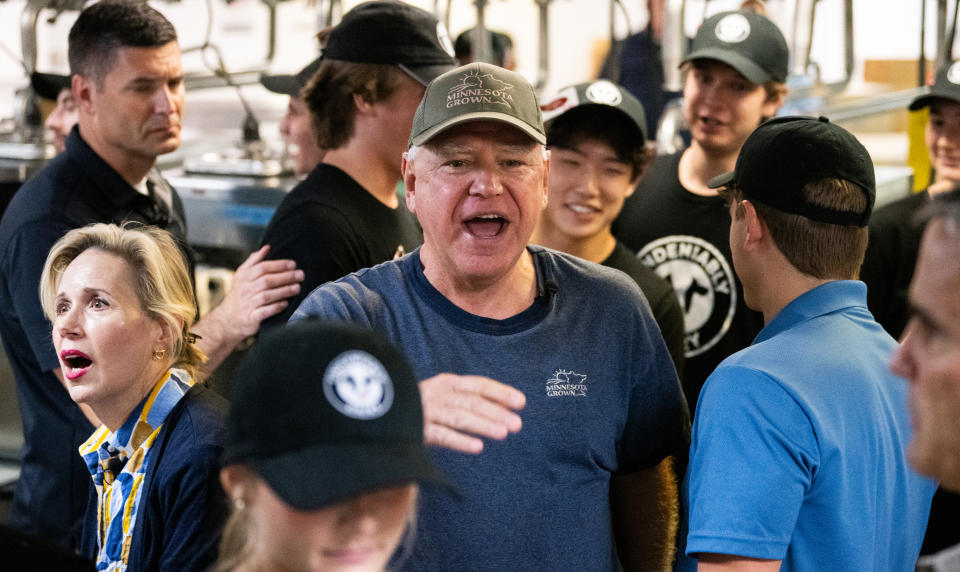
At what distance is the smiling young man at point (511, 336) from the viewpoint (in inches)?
62.6

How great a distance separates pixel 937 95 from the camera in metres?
2.98

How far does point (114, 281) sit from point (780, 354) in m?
1.11

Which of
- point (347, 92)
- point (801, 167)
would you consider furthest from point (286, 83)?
point (801, 167)

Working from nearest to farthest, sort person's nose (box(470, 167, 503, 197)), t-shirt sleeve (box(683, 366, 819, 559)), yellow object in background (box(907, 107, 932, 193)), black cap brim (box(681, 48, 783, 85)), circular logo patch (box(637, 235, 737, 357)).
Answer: t-shirt sleeve (box(683, 366, 819, 559)) < person's nose (box(470, 167, 503, 197)) < circular logo patch (box(637, 235, 737, 357)) < black cap brim (box(681, 48, 783, 85)) < yellow object in background (box(907, 107, 932, 193))

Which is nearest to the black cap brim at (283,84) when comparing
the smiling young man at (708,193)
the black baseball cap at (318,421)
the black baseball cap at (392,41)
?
the black baseball cap at (392,41)

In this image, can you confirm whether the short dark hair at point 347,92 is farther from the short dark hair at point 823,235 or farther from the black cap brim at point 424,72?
the short dark hair at point 823,235

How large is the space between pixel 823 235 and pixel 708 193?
1.04 m

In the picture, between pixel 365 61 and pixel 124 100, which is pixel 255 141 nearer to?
pixel 124 100

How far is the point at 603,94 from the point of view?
262cm

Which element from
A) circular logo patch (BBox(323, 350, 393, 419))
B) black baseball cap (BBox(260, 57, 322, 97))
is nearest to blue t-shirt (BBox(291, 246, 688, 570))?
circular logo patch (BBox(323, 350, 393, 419))

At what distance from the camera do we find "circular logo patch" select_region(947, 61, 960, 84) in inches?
116

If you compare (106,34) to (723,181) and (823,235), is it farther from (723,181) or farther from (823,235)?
(823,235)

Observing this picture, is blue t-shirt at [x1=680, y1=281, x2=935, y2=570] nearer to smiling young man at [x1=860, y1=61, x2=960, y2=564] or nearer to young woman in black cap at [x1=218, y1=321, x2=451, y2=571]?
young woman in black cap at [x1=218, y1=321, x2=451, y2=571]

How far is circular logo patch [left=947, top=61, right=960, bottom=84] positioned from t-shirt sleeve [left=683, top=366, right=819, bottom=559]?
1.83 metres
